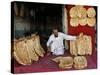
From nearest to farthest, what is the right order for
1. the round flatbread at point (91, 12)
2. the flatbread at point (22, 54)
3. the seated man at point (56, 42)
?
1. the flatbread at point (22, 54)
2. the seated man at point (56, 42)
3. the round flatbread at point (91, 12)

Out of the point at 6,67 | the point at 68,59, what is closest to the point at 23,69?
the point at 6,67

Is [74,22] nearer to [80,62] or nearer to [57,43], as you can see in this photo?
[57,43]

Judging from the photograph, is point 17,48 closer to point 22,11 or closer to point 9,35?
point 9,35

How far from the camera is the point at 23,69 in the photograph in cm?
166

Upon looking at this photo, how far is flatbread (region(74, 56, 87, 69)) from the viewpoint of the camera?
6.01 ft

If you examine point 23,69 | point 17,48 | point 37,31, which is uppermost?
point 37,31

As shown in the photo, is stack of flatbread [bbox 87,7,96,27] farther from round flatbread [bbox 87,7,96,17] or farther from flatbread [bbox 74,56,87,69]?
flatbread [bbox 74,56,87,69]

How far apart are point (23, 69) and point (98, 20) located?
0.73m

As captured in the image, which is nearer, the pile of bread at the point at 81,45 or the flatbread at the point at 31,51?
the flatbread at the point at 31,51

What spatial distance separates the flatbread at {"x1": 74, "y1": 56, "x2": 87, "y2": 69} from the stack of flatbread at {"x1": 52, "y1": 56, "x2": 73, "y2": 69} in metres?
0.04

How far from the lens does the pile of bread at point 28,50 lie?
5.42 feet

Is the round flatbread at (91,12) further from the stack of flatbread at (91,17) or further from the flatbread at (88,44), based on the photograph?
the flatbread at (88,44)

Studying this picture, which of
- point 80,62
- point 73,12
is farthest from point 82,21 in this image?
point 80,62

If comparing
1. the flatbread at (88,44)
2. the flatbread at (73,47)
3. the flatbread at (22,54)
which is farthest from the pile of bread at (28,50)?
the flatbread at (88,44)
